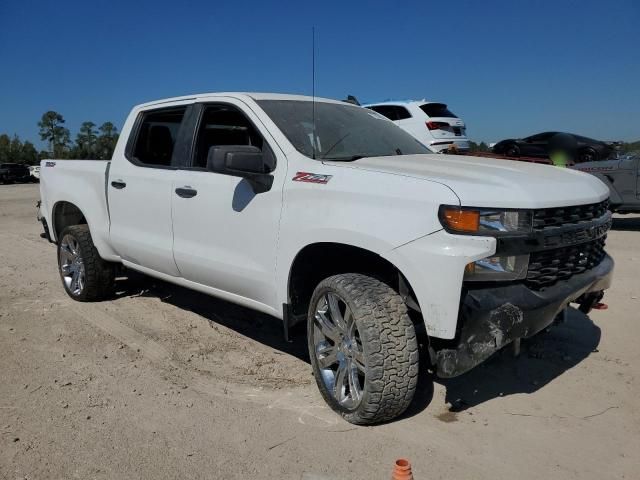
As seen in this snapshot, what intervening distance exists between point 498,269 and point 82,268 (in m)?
4.30

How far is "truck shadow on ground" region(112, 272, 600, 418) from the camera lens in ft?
12.2

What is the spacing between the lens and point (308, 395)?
12.3ft

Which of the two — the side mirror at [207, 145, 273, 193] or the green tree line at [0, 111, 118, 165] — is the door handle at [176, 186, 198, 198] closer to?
the side mirror at [207, 145, 273, 193]

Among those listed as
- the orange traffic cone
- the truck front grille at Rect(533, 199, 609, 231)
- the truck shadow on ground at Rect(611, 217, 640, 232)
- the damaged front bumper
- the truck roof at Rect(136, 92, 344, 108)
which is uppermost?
the truck roof at Rect(136, 92, 344, 108)

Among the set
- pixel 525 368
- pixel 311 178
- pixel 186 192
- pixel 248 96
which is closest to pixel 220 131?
pixel 248 96

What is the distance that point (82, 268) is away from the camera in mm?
5734

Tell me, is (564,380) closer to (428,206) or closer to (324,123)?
(428,206)

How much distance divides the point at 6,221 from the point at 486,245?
14.0 meters

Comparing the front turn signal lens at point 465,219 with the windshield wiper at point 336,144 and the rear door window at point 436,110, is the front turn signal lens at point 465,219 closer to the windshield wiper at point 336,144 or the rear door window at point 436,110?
the windshield wiper at point 336,144

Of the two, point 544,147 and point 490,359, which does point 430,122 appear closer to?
point 544,147

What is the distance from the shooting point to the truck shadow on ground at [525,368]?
371 centimetres

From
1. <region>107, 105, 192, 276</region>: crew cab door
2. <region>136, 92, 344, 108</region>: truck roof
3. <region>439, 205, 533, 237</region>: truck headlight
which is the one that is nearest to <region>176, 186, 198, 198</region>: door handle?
<region>107, 105, 192, 276</region>: crew cab door

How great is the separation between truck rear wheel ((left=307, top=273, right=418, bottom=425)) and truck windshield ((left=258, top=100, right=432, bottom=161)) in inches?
37.9

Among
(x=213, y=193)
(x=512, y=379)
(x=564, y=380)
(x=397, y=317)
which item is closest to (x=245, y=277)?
(x=213, y=193)
